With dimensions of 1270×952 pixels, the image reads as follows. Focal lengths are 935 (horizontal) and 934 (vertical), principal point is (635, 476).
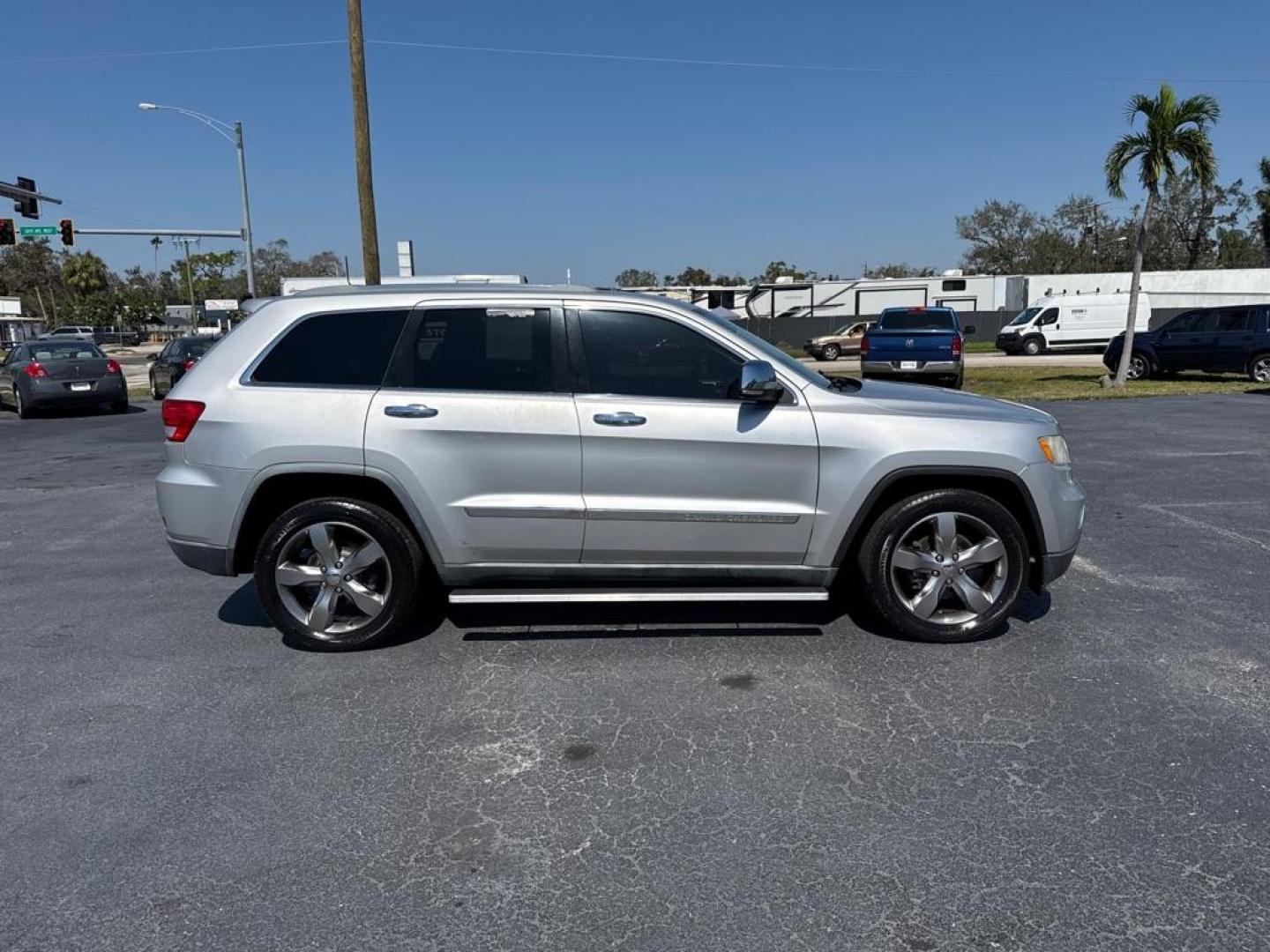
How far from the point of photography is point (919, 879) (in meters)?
2.82

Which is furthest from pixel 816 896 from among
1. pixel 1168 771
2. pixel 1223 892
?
pixel 1168 771

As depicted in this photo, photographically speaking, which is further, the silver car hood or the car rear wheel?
the car rear wheel

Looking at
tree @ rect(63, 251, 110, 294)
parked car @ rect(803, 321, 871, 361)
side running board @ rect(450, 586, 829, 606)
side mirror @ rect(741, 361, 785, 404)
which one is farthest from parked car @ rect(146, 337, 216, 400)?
tree @ rect(63, 251, 110, 294)

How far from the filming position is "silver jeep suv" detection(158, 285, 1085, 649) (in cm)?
452

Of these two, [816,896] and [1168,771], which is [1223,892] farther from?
[816,896]

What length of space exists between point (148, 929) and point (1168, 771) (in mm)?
3427

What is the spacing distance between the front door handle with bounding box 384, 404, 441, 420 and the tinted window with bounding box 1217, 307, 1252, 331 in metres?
20.7

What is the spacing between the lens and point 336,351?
4719 mm

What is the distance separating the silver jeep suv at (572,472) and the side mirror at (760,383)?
0.02 metres

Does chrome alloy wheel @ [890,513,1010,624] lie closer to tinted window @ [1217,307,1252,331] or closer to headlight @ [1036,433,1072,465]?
headlight @ [1036,433,1072,465]

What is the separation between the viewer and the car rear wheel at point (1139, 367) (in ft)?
68.1

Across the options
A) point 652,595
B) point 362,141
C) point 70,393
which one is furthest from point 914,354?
point 70,393

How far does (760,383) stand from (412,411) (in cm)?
168

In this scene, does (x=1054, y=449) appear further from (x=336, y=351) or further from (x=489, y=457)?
(x=336, y=351)
